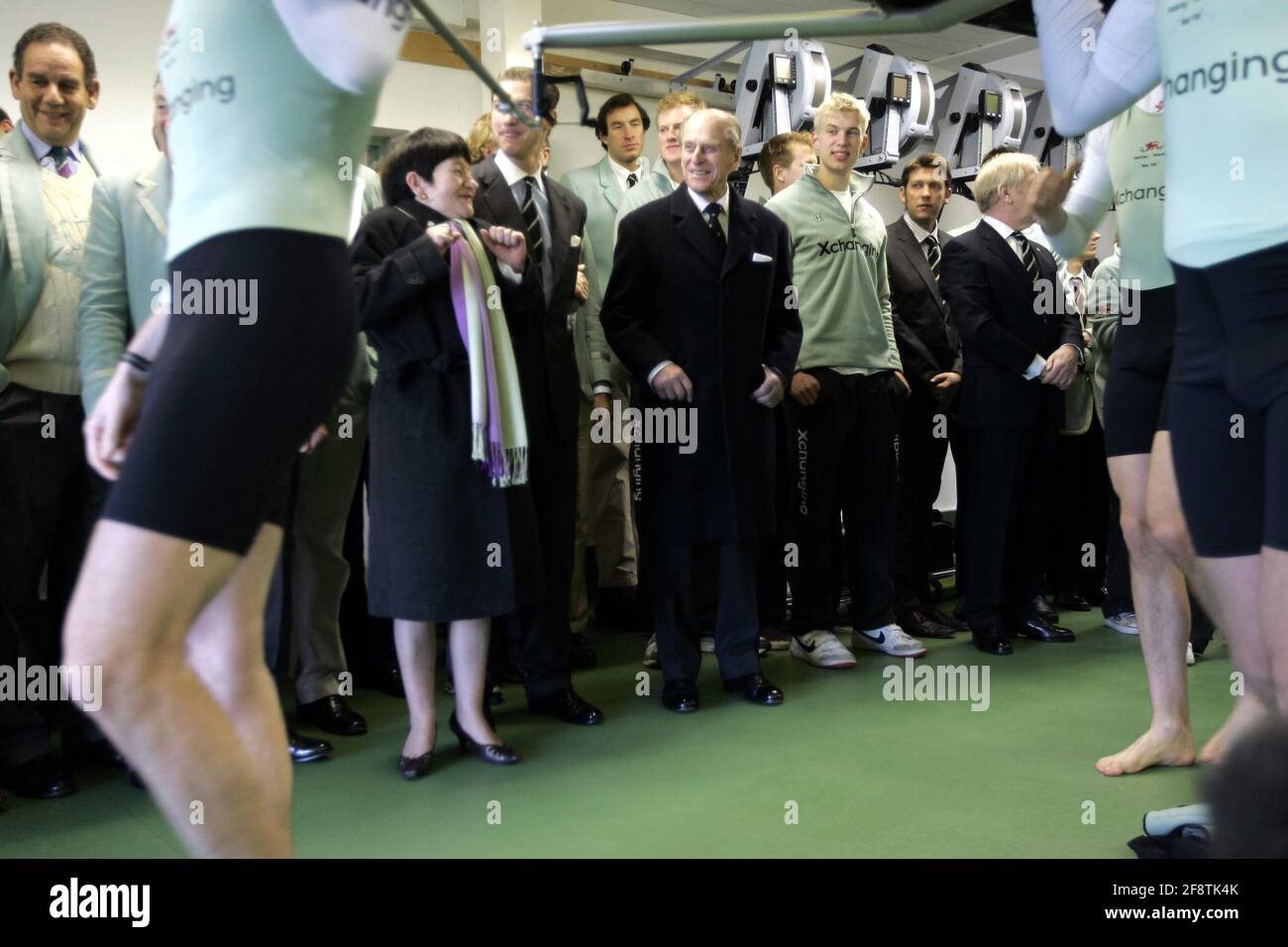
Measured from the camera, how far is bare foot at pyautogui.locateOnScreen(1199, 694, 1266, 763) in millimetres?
832

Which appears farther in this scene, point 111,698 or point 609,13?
point 609,13

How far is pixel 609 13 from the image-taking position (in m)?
7.07

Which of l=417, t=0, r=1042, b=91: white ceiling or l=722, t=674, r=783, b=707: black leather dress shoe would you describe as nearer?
l=722, t=674, r=783, b=707: black leather dress shoe

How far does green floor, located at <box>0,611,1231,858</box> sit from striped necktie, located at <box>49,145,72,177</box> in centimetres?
147

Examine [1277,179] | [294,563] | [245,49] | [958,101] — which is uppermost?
[958,101]

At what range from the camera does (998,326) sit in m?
4.16

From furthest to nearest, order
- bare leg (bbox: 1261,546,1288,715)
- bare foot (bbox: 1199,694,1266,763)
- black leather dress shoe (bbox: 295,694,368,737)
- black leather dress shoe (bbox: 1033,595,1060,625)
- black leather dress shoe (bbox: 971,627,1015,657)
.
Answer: black leather dress shoe (bbox: 1033,595,1060,625) → black leather dress shoe (bbox: 971,627,1015,657) → black leather dress shoe (bbox: 295,694,368,737) → bare leg (bbox: 1261,546,1288,715) → bare foot (bbox: 1199,694,1266,763)

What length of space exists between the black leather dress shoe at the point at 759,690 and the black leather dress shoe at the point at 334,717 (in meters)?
1.07

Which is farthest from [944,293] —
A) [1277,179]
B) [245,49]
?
[245,49]

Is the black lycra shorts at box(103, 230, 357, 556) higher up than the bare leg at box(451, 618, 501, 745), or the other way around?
the black lycra shorts at box(103, 230, 357, 556)

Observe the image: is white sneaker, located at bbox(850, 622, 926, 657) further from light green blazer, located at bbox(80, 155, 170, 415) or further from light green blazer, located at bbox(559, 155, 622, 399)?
light green blazer, located at bbox(80, 155, 170, 415)

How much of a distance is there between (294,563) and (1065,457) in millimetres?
3252

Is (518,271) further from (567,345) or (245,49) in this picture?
(245,49)

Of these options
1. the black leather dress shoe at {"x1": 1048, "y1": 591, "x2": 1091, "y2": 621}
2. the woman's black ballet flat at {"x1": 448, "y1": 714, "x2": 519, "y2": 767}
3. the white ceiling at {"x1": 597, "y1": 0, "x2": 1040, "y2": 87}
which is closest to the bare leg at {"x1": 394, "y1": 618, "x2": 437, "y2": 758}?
the woman's black ballet flat at {"x1": 448, "y1": 714, "x2": 519, "y2": 767}
